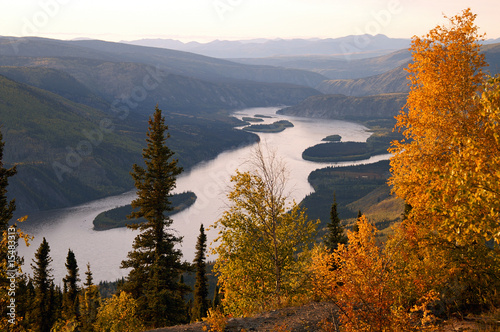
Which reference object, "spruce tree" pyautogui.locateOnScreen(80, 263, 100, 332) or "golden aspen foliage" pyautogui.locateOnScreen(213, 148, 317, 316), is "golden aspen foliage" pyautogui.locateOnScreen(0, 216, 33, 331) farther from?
"spruce tree" pyautogui.locateOnScreen(80, 263, 100, 332)

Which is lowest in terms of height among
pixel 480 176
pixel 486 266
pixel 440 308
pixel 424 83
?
pixel 440 308

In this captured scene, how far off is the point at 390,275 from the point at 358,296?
9.75ft

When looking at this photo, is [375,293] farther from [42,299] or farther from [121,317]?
[42,299]

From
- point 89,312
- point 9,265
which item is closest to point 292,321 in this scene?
point 9,265

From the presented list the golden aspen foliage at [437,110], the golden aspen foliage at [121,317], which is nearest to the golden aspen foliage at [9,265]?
the golden aspen foliage at [121,317]

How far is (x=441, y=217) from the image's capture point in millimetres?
18094

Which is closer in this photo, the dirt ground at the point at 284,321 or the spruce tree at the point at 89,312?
the dirt ground at the point at 284,321

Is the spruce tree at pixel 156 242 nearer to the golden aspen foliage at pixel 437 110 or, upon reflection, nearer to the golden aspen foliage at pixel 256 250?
the golden aspen foliage at pixel 256 250

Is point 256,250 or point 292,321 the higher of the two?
point 256,250

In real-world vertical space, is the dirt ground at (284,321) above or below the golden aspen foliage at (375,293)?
below

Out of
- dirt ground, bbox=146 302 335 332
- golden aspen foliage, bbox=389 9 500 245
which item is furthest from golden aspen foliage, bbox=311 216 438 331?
golden aspen foliage, bbox=389 9 500 245

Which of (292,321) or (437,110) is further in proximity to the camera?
(437,110)

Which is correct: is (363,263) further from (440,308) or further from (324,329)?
(440,308)

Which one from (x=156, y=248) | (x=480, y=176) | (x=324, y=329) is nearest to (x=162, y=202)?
(x=156, y=248)
